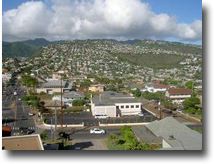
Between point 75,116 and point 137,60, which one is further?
point 137,60

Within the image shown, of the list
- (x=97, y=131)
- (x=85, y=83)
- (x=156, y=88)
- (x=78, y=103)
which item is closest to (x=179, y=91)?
(x=156, y=88)

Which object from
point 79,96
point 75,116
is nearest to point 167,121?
point 75,116

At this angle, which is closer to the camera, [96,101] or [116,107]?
[116,107]

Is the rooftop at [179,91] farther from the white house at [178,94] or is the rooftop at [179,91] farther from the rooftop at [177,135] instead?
the rooftop at [177,135]

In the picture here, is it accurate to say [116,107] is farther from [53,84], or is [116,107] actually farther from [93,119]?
[53,84]

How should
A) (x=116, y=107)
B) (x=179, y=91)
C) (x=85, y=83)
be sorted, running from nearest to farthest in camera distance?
(x=116, y=107) < (x=179, y=91) < (x=85, y=83)

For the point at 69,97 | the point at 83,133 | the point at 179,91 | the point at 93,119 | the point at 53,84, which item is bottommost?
the point at 83,133

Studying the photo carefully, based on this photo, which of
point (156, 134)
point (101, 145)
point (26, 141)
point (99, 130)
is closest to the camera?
point (26, 141)

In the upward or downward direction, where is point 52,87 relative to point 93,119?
upward

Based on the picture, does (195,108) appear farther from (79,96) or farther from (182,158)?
(182,158)
